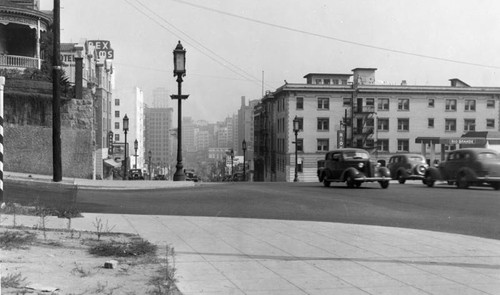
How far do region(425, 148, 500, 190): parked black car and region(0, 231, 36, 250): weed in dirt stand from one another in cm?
2009

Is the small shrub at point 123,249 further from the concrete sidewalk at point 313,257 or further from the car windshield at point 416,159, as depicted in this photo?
the car windshield at point 416,159

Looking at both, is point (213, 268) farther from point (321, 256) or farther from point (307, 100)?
point (307, 100)

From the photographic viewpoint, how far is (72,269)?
5812 millimetres

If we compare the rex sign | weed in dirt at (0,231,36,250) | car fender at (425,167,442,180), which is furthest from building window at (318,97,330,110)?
weed in dirt at (0,231,36,250)

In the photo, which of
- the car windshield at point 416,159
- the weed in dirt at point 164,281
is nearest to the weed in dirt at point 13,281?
the weed in dirt at point 164,281

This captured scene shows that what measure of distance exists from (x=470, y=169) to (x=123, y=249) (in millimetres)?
19874

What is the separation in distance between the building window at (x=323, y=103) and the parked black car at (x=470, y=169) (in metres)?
42.8

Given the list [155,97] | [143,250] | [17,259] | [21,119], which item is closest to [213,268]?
[143,250]

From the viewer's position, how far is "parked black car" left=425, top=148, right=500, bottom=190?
22609 millimetres

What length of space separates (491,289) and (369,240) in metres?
3.06

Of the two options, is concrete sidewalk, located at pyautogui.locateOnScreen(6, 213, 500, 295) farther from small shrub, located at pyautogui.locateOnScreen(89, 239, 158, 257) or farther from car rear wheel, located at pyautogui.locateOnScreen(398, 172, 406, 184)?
car rear wheel, located at pyautogui.locateOnScreen(398, 172, 406, 184)

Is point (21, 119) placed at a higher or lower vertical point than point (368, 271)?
higher

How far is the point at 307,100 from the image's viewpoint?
221 ft

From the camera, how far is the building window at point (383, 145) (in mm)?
68875
